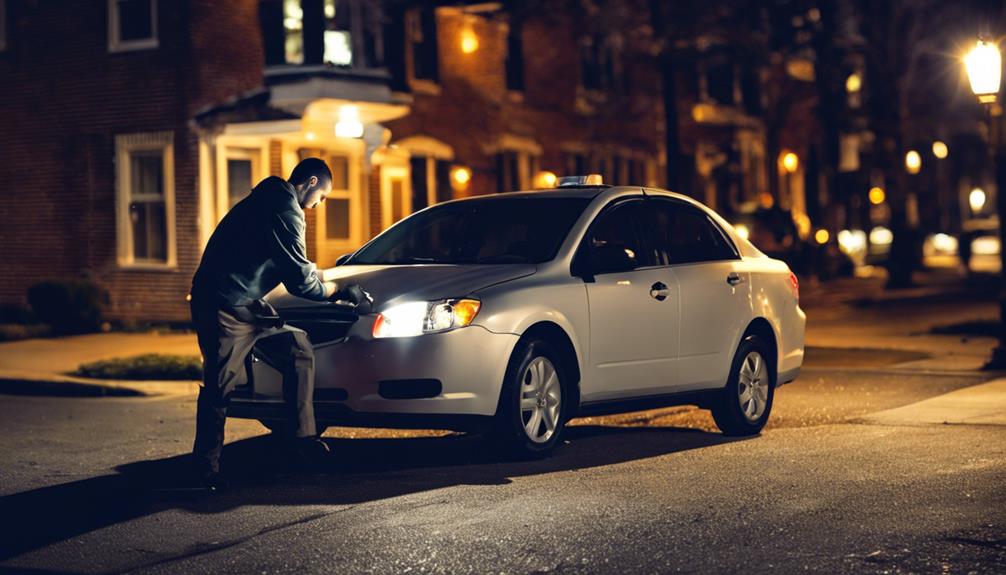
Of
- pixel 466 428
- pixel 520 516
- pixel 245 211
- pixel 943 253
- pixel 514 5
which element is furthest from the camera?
pixel 943 253

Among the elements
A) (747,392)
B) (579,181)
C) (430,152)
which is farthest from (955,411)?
(430,152)

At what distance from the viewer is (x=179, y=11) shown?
22.8m

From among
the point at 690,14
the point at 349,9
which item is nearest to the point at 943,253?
the point at 690,14

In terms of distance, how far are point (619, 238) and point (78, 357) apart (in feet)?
30.3

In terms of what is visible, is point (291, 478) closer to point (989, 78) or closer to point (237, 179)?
point (989, 78)

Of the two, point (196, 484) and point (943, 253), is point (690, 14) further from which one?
point (943, 253)

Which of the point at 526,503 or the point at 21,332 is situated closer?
the point at 526,503

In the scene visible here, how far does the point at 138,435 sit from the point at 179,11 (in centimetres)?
1299

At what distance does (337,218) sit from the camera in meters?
24.9

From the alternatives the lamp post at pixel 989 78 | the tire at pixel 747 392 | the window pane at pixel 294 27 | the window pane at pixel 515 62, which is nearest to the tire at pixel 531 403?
the tire at pixel 747 392

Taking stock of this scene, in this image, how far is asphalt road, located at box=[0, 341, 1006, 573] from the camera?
6.64m

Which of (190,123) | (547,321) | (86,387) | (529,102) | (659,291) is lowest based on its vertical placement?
(86,387)

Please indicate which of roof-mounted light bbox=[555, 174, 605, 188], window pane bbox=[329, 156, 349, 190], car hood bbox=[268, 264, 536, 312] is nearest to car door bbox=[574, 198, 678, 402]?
roof-mounted light bbox=[555, 174, 605, 188]

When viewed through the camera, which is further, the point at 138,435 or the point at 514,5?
the point at 514,5
